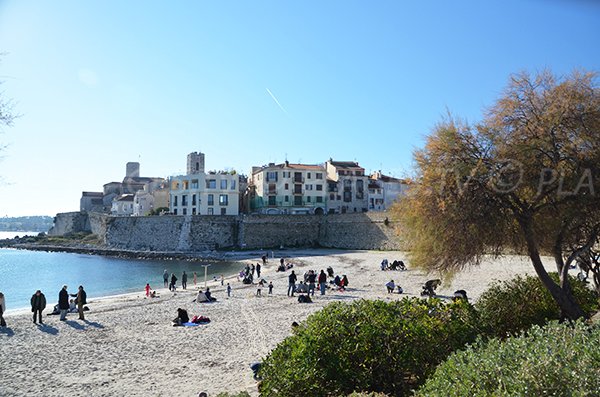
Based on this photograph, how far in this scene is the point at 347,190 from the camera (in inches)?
3024

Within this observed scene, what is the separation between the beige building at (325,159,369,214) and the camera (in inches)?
3004

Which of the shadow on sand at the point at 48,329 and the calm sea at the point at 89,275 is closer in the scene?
the shadow on sand at the point at 48,329

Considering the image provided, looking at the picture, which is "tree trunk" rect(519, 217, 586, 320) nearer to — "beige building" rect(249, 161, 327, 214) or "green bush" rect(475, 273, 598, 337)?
"green bush" rect(475, 273, 598, 337)

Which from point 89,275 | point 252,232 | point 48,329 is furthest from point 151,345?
point 252,232

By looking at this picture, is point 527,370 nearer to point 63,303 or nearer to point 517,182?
point 517,182

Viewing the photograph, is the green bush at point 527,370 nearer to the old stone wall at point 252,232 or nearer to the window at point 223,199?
the old stone wall at point 252,232

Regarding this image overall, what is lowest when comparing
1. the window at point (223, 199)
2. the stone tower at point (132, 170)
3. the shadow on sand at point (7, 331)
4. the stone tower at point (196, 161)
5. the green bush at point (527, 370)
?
the shadow on sand at point (7, 331)

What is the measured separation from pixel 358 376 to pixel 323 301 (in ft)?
55.2

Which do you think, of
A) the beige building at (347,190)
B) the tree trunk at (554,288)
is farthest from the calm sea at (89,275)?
the tree trunk at (554,288)

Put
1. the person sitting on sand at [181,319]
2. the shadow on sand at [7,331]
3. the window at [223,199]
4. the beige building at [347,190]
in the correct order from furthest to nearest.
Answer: the beige building at [347,190] < the window at [223,199] < the person sitting on sand at [181,319] < the shadow on sand at [7,331]

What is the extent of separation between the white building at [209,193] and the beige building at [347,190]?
52.7ft

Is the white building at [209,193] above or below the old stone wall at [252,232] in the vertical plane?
above

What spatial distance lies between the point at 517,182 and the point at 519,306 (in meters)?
3.25

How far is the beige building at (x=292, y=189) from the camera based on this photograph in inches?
2933
